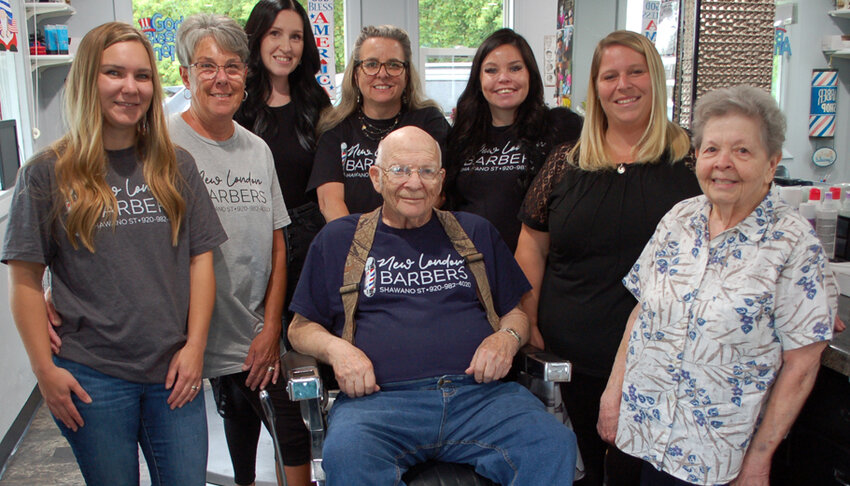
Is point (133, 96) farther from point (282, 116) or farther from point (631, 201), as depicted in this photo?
point (631, 201)

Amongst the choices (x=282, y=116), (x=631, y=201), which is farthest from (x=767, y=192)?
(x=282, y=116)

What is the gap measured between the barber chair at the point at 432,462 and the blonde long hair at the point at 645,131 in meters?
0.61

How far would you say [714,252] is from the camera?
1.62 m

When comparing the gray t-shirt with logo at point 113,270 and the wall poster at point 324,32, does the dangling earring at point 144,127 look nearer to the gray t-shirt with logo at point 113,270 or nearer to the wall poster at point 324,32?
the gray t-shirt with logo at point 113,270

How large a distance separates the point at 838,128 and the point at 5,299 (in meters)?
3.68

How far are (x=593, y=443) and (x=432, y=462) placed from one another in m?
0.62

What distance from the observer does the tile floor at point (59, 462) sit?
298 centimetres

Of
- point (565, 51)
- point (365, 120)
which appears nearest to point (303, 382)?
point (365, 120)

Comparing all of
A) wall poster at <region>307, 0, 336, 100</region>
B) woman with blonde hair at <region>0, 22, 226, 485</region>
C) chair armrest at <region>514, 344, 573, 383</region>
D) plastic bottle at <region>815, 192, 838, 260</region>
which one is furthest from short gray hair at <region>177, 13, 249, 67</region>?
wall poster at <region>307, 0, 336, 100</region>

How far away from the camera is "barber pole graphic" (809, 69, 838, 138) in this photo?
2.47 metres

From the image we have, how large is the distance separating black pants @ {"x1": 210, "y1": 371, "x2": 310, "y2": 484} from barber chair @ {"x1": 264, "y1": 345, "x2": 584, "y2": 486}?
25 cm

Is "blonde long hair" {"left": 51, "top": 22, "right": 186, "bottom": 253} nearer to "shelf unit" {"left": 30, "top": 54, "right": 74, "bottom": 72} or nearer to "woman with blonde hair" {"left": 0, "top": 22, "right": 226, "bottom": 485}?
"woman with blonde hair" {"left": 0, "top": 22, "right": 226, "bottom": 485}

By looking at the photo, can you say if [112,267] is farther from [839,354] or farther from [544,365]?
[839,354]

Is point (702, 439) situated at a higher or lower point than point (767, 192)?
lower
